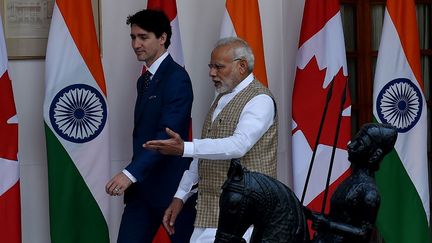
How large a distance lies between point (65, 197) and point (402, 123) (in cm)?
197

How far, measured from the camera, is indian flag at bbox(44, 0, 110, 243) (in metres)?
5.91

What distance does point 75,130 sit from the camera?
590 centimetres

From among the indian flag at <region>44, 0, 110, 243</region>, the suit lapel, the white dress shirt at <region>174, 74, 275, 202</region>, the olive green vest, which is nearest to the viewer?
the white dress shirt at <region>174, 74, 275, 202</region>

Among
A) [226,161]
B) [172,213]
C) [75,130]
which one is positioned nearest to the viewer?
[226,161]

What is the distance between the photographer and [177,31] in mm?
6090

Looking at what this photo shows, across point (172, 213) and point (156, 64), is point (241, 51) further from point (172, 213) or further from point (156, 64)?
point (172, 213)

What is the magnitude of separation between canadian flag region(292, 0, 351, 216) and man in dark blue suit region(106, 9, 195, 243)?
1.49 m

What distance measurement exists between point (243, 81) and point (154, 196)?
772 millimetres

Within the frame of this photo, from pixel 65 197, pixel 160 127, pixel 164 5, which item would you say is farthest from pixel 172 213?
pixel 164 5

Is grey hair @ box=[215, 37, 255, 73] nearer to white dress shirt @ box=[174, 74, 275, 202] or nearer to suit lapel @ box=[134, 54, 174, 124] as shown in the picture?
white dress shirt @ box=[174, 74, 275, 202]

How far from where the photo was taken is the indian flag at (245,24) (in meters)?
6.21

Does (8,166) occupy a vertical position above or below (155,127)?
below

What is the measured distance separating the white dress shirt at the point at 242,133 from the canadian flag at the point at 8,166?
1.71 m

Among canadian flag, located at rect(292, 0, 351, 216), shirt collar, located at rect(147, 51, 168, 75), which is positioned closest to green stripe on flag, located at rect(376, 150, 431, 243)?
canadian flag, located at rect(292, 0, 351, 216)
